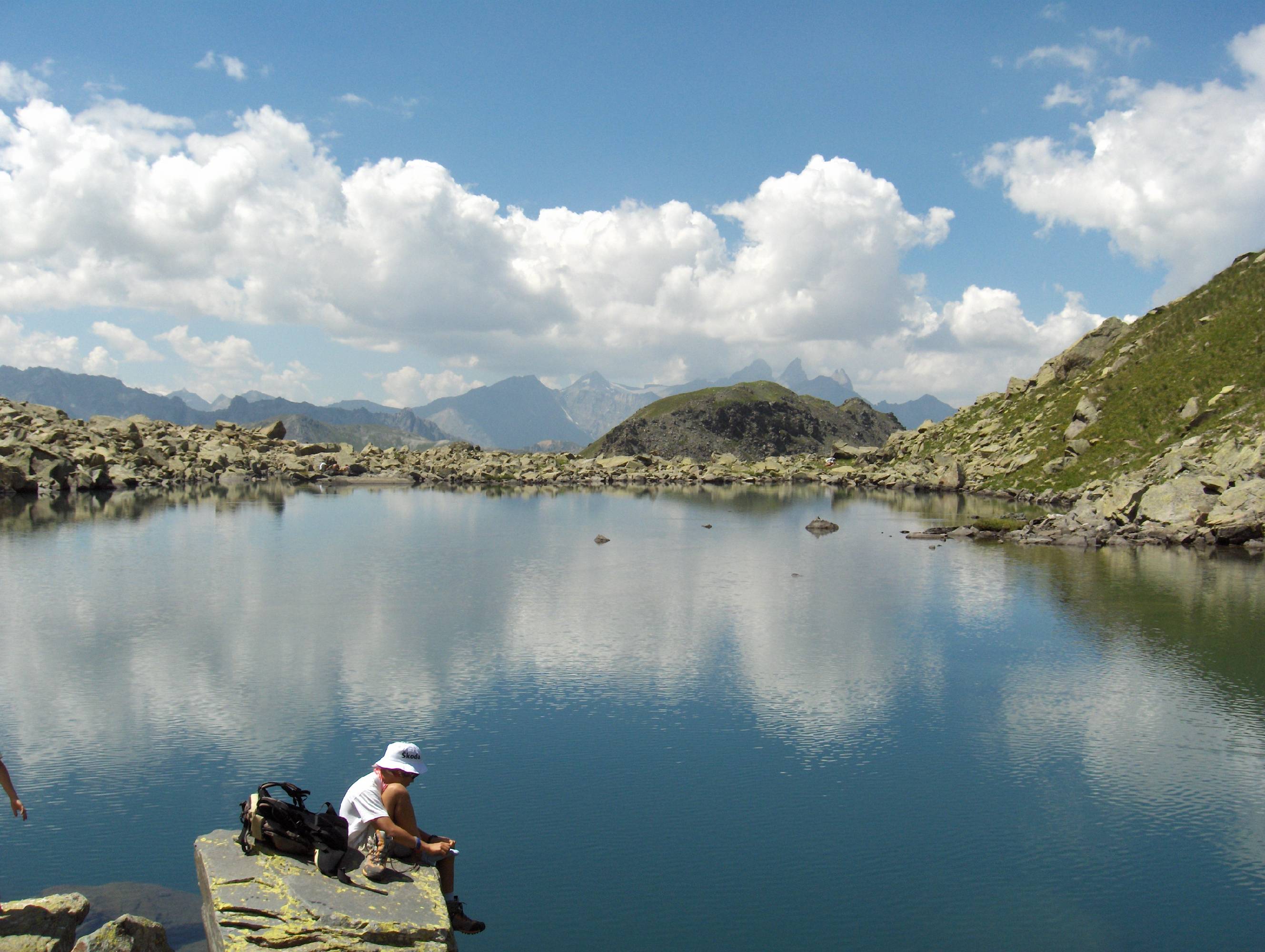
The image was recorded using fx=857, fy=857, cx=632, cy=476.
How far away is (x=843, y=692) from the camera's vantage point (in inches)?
1196

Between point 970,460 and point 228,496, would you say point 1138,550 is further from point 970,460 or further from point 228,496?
point 228,496

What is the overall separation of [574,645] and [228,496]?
323 feet

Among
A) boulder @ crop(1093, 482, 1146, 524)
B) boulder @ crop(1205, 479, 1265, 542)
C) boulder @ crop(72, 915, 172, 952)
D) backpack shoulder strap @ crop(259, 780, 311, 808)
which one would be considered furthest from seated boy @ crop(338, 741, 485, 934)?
boulder @ crop(1093, 482, 1146, 524)

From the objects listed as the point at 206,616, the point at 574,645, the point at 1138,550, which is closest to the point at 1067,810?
the point at 574,645

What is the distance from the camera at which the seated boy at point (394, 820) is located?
14328mm

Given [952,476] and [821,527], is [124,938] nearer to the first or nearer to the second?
[821,527]

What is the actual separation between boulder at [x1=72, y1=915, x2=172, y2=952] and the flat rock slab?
0.77 metres

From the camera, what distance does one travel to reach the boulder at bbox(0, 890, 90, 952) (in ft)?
41.0

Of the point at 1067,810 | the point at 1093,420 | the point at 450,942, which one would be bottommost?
the point at 1067,810

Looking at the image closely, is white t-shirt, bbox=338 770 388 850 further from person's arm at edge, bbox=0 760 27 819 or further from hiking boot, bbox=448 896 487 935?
person's arm at edge, bbox=0 760 27 819

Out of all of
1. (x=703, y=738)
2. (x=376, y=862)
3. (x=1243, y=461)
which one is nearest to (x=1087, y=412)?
(x=1243, y=461)

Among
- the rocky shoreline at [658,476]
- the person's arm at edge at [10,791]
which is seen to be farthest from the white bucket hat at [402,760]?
the rocky shoreline at [658,476]

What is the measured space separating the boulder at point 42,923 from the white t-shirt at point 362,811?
420 cm

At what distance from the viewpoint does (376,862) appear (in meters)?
13.9
